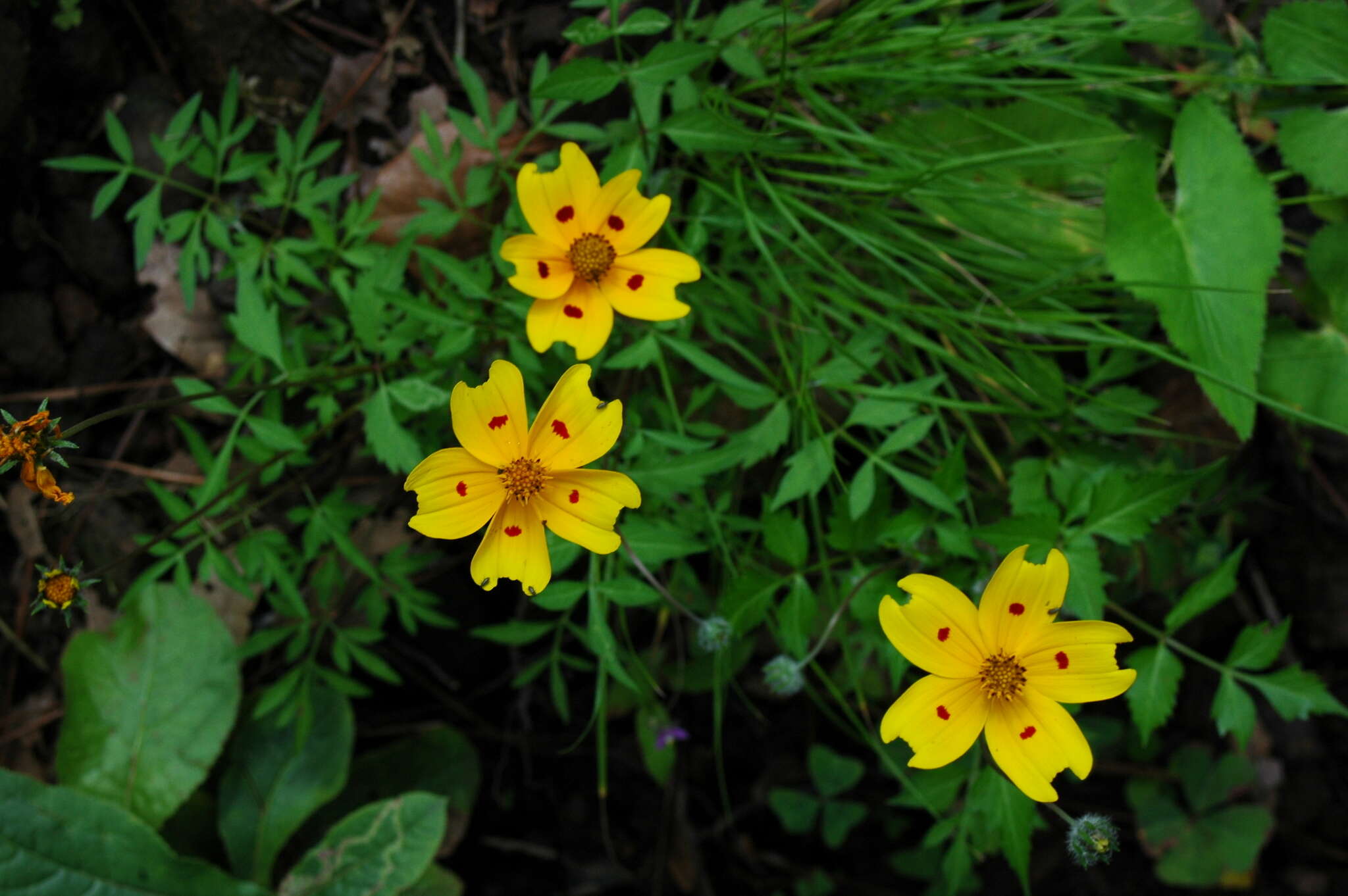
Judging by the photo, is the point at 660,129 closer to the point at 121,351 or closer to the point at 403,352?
the point at 403,352

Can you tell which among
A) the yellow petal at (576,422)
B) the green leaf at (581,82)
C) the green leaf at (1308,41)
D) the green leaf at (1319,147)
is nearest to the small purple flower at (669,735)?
the yellow petal at (576,422)

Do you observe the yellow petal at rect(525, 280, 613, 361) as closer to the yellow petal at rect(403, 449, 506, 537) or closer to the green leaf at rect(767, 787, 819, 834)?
the yellow petal at rect(403, 449, 506, 537)

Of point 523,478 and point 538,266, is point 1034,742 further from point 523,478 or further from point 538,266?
point 538,266

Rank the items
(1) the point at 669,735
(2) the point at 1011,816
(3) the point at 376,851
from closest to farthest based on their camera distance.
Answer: (2) the point at 1011,816
(1) the point at 669,735
(3) the point at 376,851

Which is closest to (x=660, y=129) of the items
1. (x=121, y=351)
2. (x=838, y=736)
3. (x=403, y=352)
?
(x=403, y=352)

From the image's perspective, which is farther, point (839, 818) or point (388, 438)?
point (839, 818)

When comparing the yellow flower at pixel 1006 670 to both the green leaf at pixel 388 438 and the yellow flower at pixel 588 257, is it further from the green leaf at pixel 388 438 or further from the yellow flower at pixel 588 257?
the green leaf at pixel 388 438

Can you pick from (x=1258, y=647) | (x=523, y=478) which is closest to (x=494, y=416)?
(x=523, y=478)
